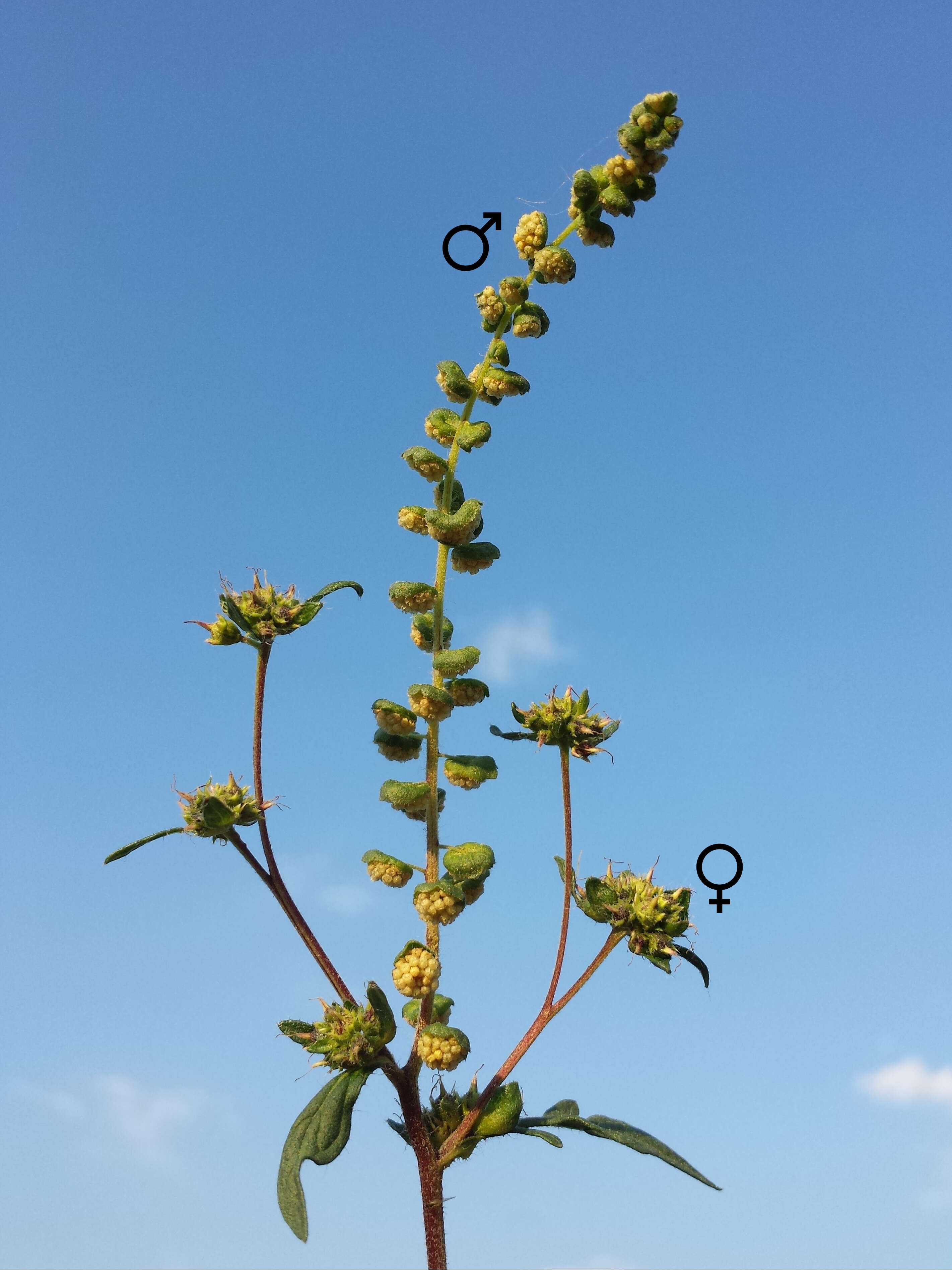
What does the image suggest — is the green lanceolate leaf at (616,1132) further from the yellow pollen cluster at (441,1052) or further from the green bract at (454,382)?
the green bract at (454,382)

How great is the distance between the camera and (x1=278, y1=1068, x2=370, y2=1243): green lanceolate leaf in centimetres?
401

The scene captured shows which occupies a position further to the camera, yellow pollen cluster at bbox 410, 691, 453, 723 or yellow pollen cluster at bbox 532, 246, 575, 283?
yellow pollen cluster at bbox 532, 246, 575, 283

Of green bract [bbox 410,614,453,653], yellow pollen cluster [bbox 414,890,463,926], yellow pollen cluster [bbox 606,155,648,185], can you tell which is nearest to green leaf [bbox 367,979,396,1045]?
yellow pollen cluster [bbox 414,890,463,926]

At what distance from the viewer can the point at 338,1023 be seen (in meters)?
4.30

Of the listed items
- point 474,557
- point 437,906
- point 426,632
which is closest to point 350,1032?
point 437,906

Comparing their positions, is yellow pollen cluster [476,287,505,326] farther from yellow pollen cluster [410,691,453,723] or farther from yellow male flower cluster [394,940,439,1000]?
yellow male flower cluster [394,940,439,1000]

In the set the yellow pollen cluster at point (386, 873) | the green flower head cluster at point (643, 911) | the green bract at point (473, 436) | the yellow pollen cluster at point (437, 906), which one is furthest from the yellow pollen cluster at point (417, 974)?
the green bract at point (473, 436)

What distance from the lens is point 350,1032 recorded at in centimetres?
427

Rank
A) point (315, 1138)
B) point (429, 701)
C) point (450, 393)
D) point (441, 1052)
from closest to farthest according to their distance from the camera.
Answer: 1. point (315, 1138)
2. point (441, 1052)
3. point (429, 701)
4. point (450, 393)

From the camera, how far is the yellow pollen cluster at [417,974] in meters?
4.36

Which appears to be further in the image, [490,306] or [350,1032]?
[490,306]

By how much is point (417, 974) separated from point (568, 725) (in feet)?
3.74

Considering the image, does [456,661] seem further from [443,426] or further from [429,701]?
[443,426]

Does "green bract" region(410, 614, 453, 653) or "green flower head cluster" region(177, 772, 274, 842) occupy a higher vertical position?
"green bract" region(410, 614, 453, 653)
